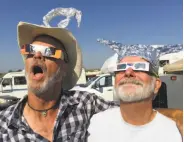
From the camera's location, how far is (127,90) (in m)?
2.38

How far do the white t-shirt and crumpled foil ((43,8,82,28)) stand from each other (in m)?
1.10

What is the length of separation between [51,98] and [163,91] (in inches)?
162

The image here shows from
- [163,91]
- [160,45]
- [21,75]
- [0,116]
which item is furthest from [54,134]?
[21,75]

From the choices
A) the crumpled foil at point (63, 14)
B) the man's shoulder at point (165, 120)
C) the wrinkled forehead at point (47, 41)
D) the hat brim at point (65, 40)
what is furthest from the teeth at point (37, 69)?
the man's shoulder at point (165, 120)

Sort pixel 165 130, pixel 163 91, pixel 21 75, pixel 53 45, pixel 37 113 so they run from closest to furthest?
pixel 165 130 → pixel 37 113 → pixel 53 45 → pixel 163 91 → pixel 21 75

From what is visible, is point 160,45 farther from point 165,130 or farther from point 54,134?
point 54,134

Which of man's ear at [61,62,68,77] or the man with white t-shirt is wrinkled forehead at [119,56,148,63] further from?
man's ear at [61,62,68,77]

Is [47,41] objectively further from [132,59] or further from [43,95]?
[132,59]

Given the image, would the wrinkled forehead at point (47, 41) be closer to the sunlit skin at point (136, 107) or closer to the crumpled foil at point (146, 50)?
the crumpled foil at point (146, 50)

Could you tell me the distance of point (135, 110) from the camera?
7.82ft


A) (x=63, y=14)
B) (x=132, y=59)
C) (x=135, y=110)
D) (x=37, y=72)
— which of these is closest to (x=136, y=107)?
(x=135, y=110)

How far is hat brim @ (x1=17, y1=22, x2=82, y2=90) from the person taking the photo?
2990mm

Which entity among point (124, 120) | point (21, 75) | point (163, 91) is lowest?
point (21, 75)

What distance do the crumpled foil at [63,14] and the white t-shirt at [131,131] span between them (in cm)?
110
